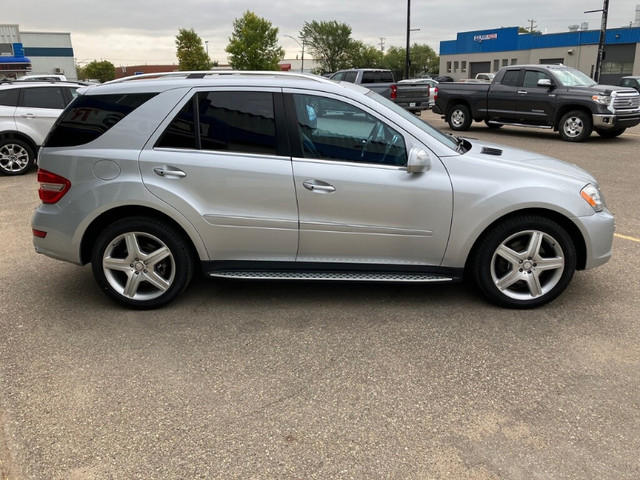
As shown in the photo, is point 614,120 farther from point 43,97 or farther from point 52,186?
point 52,186

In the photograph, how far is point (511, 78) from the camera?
1530 cm

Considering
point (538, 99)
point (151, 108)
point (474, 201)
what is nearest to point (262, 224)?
point (151, 108)

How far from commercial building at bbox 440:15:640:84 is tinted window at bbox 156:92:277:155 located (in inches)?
2302

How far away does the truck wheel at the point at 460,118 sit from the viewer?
16453mm

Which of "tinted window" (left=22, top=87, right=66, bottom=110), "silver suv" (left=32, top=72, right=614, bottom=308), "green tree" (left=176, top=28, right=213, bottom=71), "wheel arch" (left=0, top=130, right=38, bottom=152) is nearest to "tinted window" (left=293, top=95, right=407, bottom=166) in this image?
"silver suv" (left=32, top=72, right=614, bottom=308)

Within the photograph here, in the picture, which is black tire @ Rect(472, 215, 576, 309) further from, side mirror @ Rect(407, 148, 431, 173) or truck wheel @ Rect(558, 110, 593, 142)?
truck wheel @ Rect(558, 110, 593, 142)

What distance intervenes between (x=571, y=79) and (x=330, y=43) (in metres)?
85.9

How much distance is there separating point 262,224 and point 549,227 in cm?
211

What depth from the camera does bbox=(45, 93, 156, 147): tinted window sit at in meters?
4.11

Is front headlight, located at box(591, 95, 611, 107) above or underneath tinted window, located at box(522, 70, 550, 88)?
underneath

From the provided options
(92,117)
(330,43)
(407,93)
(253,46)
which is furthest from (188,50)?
(92,117)

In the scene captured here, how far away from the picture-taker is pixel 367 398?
3.05 m

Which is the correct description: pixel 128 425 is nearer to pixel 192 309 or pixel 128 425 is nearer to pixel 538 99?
pixel 192 309

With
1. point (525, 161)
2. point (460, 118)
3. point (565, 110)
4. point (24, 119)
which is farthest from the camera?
point (460, 118)
